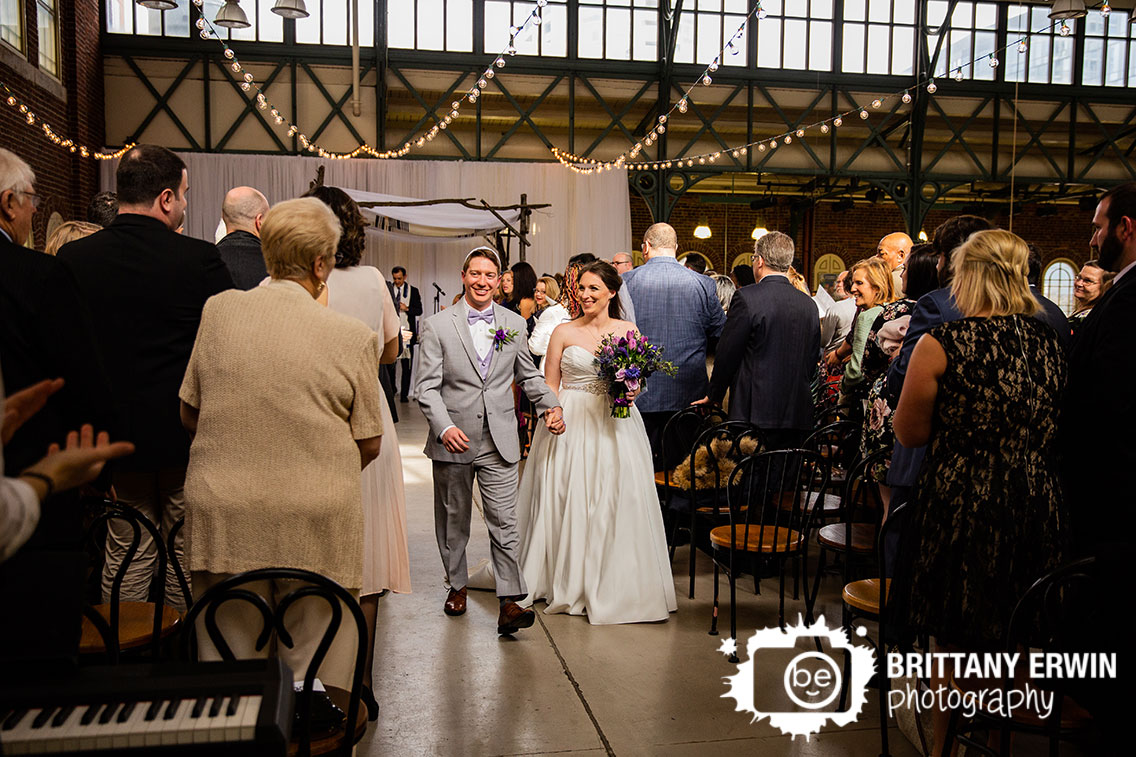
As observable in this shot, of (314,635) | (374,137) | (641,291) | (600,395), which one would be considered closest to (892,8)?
(374,137)

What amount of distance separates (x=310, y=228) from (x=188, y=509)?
0.72m

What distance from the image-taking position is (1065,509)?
94.0 inches

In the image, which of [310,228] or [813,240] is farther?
[813,240]

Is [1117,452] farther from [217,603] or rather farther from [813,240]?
[813,240]

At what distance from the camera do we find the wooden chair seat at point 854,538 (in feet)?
11.5

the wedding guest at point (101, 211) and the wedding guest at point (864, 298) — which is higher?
the wedding guest at point (101, 211)

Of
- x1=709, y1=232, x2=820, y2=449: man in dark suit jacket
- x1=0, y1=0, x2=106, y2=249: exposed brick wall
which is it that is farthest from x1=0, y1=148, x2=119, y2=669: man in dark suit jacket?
x1=0, y1=0, x2=106, y2=249: exposed brick wall

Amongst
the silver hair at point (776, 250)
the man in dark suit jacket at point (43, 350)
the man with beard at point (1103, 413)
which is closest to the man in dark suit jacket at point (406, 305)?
the silver hair at point (776, 250)

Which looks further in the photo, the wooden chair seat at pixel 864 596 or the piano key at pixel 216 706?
the wooden chair seat at pixel 864 596

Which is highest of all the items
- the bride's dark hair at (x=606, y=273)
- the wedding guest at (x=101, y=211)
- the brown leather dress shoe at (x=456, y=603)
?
the wedding guest at (x=101, y=211)

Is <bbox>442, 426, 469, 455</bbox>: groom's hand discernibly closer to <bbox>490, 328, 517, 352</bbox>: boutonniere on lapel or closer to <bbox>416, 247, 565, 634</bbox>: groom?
<bbox>416, 247, 565, 634</bbox>: groom

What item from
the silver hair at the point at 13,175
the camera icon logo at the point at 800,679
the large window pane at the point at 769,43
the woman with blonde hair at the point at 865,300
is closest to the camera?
the silver hair at the point at 13,175

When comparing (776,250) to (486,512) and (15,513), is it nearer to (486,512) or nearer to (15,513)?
(486,512)

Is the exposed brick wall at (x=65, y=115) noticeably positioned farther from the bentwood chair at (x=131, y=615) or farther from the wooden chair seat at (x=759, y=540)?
the wooden chair seat at (x=759, y=540)
